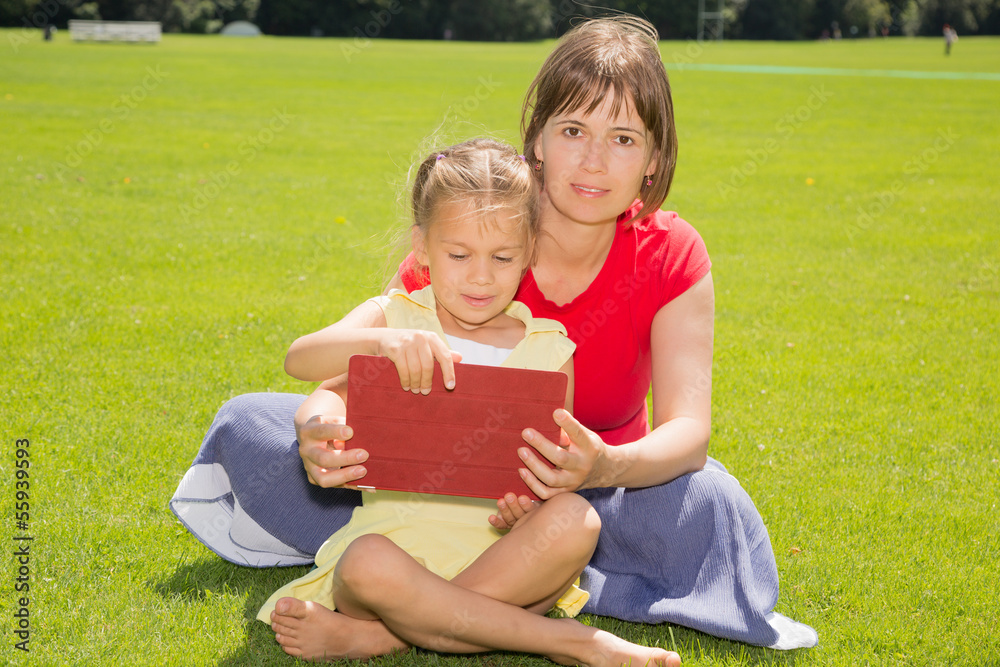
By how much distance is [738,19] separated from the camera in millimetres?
71500

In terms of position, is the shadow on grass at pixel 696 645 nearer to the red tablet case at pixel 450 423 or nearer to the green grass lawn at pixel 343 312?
the green grass lawn at pixel 343 312

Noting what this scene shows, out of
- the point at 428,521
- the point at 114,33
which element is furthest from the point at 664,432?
the point at 114,33

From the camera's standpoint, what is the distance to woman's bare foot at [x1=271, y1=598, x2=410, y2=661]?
243cm

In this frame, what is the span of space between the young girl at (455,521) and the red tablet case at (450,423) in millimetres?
64

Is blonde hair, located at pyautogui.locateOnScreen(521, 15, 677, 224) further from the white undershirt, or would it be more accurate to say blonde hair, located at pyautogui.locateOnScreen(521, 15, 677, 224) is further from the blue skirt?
the blue skirt

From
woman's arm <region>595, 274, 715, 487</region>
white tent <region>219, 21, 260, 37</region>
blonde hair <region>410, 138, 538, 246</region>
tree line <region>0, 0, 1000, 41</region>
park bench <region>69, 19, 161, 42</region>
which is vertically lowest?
woman's arm <region>595, 274, 715, 487</region>

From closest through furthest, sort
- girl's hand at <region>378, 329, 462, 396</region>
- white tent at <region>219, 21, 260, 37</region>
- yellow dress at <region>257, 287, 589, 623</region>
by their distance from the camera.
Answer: girl's hand at <region>378, 329, 462, 396</region>
yellow dress at <region>257, 287, 589, 623</region>
white tent at <region>219, 21, 260, 37</region>

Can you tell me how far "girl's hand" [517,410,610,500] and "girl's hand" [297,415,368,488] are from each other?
0.42m

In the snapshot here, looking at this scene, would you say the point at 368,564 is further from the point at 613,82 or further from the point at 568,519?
the point at 613,82

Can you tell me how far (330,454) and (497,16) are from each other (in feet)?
→ 190

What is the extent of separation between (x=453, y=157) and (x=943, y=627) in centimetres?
202

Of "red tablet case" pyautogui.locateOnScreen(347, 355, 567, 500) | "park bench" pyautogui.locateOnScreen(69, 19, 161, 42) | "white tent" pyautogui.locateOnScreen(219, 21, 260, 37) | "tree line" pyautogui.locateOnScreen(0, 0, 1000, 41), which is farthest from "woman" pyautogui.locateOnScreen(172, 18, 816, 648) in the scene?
"white tent" pyautogui.locateOnScreen(219, 21, 260, 37)

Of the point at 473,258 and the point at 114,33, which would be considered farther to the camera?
the point at 114,33

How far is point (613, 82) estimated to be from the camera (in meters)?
2.67
